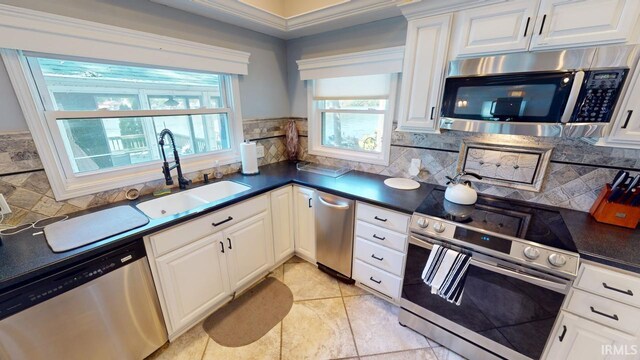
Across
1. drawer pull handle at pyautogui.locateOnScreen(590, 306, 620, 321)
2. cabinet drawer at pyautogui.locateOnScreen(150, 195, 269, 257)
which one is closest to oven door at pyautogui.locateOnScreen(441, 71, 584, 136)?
drawer pull handle at pyautogui.locateOnScreen(590, 306, 620, 321)

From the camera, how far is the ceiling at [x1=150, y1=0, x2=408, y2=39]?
177 cm

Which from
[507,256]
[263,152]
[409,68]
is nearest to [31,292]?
[263,152]

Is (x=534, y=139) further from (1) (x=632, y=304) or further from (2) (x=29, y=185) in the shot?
(2) (x=29, y=185)

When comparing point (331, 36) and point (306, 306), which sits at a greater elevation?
point (331, 36)

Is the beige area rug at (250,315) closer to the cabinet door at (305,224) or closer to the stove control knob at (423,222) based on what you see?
the cabinet door at (305,224)

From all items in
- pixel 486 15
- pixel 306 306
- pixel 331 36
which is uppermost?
pixel 331 36

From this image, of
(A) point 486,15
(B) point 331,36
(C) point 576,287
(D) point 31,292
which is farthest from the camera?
(B) point 331,36

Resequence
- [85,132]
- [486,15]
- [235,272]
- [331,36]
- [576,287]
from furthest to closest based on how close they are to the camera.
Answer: [331,36]
[235,272]
[85,132]
[486,15]
[576,287]

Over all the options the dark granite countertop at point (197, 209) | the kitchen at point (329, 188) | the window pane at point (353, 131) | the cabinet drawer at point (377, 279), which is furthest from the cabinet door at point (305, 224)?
the window pane at point (353, 131)

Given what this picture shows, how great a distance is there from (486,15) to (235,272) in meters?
2.50

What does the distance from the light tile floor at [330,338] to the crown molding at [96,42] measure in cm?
199

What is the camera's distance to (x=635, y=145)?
1.21m

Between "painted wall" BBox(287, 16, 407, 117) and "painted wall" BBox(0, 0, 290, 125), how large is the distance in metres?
0.11

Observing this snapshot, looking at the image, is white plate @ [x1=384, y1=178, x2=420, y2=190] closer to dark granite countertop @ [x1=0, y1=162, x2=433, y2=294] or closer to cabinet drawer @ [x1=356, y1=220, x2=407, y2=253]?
dark granite countertop @ [x1=0, y1=162, x2=433, y2=294]
